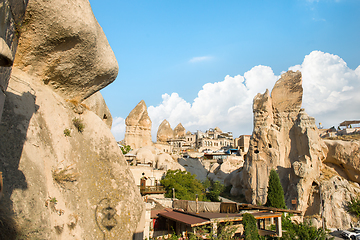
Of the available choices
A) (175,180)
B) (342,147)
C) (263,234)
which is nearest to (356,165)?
(342,147)

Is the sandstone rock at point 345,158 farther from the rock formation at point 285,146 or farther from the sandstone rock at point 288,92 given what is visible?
the sandstone rock at point 288,92

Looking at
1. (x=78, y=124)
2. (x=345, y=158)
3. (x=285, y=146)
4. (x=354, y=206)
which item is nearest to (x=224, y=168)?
(x=285, y=146)

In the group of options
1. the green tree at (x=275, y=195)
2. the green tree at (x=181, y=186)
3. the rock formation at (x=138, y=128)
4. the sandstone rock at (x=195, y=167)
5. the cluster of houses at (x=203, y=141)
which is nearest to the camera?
the green tree at (x=275, y=195)

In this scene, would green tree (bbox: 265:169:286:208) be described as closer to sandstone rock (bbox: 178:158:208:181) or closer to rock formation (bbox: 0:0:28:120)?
sandstone rock (bbox: 178:158:208:181)

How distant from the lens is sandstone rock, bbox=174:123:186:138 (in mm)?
68025

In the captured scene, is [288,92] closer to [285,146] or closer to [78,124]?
[285,146]

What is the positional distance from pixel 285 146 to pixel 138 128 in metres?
22.3

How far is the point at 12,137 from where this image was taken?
3.71 m

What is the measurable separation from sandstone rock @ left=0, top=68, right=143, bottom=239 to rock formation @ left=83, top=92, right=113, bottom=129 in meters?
1.59

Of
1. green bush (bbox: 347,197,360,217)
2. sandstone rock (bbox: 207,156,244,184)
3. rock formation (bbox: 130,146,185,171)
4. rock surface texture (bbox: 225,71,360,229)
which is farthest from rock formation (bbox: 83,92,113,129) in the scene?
sandstone rock (bbox: 207,156,244,184)

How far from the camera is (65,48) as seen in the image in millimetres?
4844

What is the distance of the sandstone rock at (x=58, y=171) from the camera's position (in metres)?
3.53

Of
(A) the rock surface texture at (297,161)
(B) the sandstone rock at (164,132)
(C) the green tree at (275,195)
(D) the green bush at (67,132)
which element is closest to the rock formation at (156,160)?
(A) the rock surface texture at (297,161)

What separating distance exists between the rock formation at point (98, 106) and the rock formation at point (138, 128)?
29.7 meters
